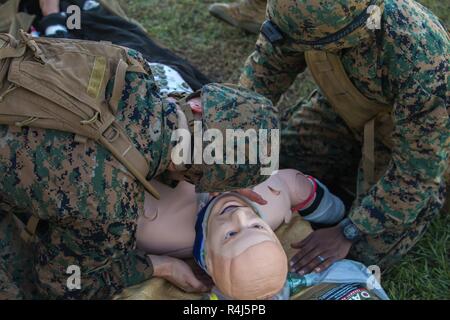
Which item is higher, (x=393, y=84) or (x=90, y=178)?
(x=393, y=84)

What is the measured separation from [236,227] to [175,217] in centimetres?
36

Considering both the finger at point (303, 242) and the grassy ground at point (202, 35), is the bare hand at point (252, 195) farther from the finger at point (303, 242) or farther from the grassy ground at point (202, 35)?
the grassy ground at point (202, 35)

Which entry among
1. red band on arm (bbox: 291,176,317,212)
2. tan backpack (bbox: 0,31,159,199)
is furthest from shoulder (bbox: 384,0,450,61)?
tan backpack (bbox: 0,31,159,199)

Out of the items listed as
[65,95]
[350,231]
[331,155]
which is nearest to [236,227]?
[350,231]

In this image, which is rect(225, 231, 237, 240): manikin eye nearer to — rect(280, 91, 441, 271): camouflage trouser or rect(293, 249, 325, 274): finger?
rect(293, 249, 325, 274): finger

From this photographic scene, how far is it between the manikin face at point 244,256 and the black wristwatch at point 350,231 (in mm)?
597

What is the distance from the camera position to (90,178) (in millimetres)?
2055

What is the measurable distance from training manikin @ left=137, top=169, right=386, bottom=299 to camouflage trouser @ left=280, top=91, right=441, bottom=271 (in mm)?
277

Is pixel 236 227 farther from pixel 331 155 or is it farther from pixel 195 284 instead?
pixel 331 155

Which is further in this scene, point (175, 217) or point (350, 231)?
point (350, 231)

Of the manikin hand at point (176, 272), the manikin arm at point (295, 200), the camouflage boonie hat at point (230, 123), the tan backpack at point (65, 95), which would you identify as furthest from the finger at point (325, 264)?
the tan backpack at point (65, 95)

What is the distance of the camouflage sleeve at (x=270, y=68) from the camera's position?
3020 mm

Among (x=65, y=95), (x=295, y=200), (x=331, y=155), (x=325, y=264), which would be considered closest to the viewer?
(x=65, y=95)

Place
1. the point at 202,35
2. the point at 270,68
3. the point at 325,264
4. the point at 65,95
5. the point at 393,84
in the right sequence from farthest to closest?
the point at 202,35
the point at 270,68
the point at 325,264
the point at 393,84
the point at 65,95
